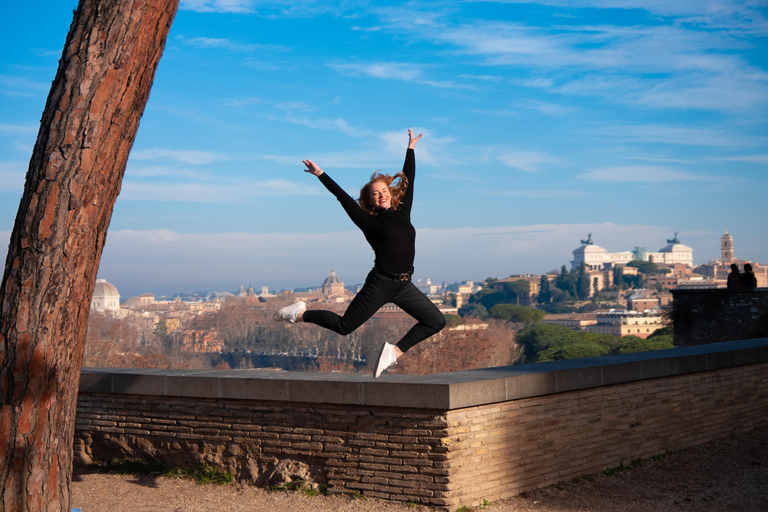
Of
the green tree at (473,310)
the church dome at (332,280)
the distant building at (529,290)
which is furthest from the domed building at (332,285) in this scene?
the distant building at (529,290)

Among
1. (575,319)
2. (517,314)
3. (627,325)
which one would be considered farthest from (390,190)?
(575,319)

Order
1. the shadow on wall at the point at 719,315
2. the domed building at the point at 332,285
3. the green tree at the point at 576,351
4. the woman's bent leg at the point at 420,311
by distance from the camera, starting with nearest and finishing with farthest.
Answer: the woman's bent leg at the point at 420,311
the shadow on wall at the point at 719,315
the green tree at the point at 576,351
the domed building at the point at 332,285

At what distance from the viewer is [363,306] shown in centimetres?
488

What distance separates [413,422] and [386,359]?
0.48m

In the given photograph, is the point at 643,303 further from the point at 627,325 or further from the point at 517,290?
the point at 627,325

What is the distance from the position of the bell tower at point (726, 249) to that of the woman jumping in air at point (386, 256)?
6664 inches

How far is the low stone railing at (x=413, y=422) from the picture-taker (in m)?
5.15

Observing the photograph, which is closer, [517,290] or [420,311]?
[420,311]

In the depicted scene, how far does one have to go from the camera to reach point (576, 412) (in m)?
5.96

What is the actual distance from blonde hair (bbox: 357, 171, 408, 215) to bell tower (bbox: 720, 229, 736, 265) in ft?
555

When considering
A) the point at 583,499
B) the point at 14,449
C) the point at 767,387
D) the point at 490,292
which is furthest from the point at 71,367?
the point at 490,292

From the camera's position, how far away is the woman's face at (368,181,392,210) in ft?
16.2

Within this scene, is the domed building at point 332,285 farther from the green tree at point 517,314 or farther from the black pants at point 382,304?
the black pants at point 382,304

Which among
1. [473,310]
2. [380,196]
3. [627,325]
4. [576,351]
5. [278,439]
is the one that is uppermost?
[380,196]
